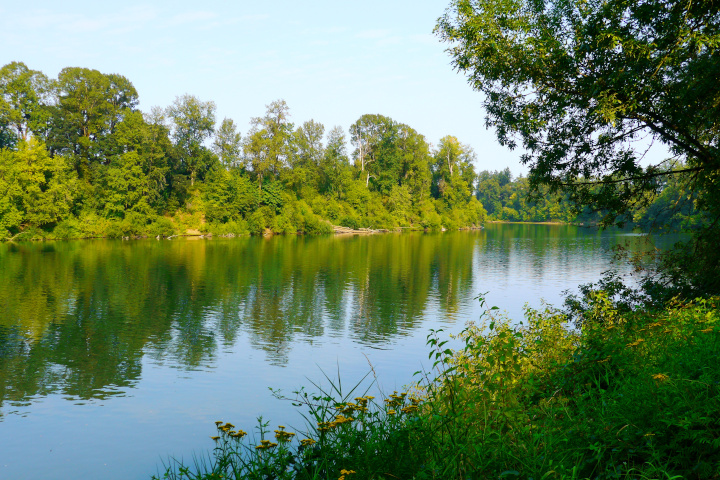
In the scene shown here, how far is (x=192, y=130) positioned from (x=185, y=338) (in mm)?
60491

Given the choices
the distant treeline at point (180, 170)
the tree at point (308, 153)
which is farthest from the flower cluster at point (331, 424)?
the tree at point (308, 153)

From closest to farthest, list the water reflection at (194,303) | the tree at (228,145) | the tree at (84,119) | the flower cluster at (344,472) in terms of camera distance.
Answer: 1. the flower cluster at (344,472)
2. the water reflection at (194,303)
3. the tree at (84,119)
4. the tree at (228,145)

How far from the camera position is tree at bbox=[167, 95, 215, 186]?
7031 centimetres

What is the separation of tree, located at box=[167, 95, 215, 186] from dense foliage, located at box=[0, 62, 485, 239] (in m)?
0.13

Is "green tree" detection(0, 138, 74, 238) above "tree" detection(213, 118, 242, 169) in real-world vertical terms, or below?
below

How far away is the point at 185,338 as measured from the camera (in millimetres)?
16219

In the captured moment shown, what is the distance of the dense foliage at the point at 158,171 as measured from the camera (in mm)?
55188

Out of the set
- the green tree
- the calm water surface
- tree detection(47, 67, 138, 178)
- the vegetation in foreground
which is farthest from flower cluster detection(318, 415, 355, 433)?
tree detection(47, 67, 138, 178)

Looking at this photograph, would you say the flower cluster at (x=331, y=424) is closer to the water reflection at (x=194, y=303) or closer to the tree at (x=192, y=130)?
the water reflection at (x=194, y=303)

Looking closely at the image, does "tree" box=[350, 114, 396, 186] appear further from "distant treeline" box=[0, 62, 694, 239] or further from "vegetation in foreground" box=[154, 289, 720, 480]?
"vegetation in foreground" box=[154, 289, 720, 480]

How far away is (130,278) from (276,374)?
17701 mm

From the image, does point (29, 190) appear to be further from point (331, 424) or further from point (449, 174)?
point (449, 174)

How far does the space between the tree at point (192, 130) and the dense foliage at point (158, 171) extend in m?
0.13

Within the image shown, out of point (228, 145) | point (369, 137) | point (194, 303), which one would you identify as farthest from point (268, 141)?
point (194, 303)
